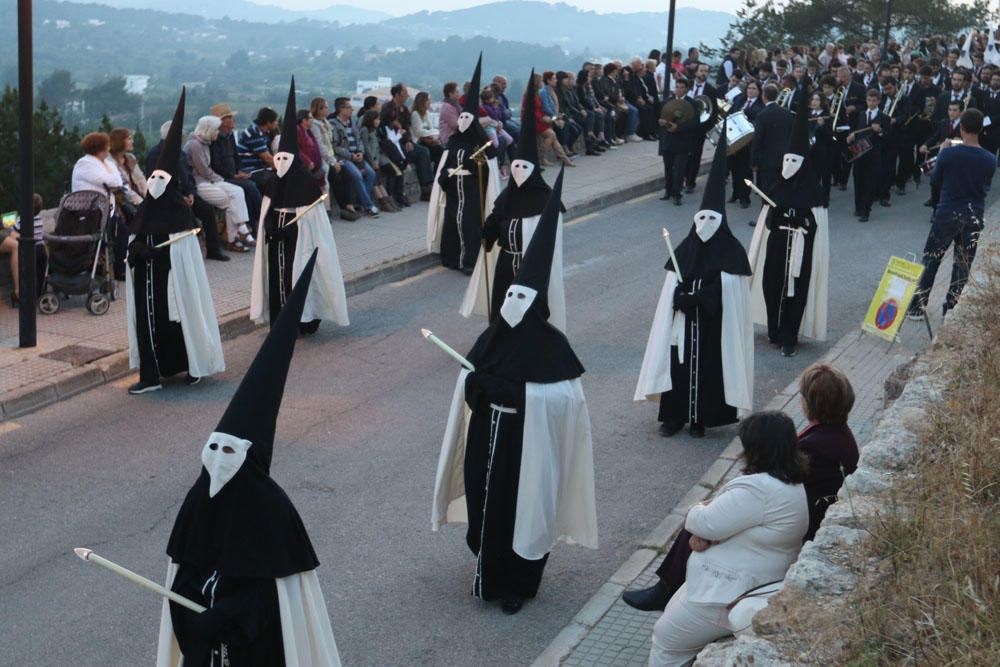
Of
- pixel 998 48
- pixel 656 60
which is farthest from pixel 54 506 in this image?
pixel 998 48

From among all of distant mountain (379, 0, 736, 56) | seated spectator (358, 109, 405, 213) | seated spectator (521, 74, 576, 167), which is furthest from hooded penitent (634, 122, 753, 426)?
distant mountain (379, 0, 736, 56)

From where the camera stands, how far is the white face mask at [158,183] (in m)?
11.8

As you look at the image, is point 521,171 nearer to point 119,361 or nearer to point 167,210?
point 167,210

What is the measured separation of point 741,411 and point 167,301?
5.12 meters

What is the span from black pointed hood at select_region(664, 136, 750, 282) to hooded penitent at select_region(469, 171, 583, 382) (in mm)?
3212

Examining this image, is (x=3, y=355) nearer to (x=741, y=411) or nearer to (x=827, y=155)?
(x=741, y=411)

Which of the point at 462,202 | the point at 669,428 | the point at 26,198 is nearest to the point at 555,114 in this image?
the point at 462,202

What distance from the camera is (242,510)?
5.61 metres

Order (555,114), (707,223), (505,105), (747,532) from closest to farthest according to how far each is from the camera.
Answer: (747,532), (707,223), (505,105), (555,114)

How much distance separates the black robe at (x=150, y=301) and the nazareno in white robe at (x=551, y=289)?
2.93m

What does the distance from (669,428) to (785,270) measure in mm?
3107

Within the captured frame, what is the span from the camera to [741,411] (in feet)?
38.0

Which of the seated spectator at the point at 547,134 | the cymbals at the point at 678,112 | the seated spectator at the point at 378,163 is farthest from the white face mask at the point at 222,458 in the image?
the seated spectator at the point at 547,134

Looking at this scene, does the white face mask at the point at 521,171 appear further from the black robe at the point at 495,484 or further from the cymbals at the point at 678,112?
the cymbals at the point at 678,112
